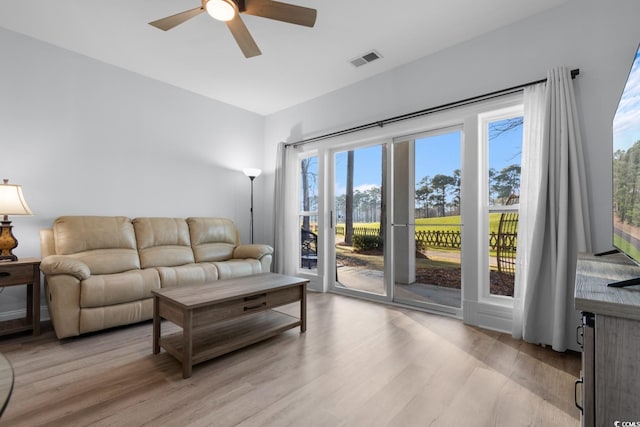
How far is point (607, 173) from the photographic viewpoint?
7.25 ft

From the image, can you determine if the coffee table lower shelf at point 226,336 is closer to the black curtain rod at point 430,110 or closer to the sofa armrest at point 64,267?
the sofa armrest at point 64,267

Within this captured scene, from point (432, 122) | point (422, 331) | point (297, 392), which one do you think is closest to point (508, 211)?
point (432, 122)

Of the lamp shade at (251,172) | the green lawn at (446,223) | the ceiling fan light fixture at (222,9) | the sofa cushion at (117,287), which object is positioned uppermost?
the ceiling fan light fixture at (222,9)

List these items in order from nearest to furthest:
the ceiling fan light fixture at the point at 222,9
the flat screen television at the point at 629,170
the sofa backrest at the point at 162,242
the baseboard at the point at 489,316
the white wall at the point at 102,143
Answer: the flat screen television at the point at 629,170, the ceiling fan light fixture at the point at 222,9, the baseboard at the point at 489,316, the white wall at the point at 102,143, the sofa backrest at the point at 162,242

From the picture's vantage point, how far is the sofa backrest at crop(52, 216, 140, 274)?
289 centimetres

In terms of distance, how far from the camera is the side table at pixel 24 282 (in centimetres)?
244

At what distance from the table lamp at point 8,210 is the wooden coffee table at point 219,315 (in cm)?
154

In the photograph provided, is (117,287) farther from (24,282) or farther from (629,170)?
(629,170)

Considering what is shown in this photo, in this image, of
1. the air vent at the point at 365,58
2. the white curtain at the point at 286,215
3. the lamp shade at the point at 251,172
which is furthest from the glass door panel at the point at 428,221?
the lamp shade at the point at 251,172

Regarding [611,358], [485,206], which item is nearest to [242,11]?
[611,358]

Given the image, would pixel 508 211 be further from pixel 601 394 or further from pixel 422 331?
pixel 601 394

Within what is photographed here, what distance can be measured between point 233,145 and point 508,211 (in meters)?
3.84

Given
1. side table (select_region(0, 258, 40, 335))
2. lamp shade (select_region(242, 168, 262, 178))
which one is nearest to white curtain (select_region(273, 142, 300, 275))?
lamp shade (select_region(242, 168, 262, 178))

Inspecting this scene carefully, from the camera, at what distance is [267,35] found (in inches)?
113
